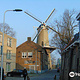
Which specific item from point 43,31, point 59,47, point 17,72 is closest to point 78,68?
point 17,72

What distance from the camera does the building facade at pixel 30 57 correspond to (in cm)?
5288

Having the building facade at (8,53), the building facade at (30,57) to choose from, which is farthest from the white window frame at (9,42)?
the building facade at (30,57)

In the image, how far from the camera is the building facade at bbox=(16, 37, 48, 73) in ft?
173

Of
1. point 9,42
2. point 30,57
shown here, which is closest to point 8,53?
point 9,42

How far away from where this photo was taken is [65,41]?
39.1 metres

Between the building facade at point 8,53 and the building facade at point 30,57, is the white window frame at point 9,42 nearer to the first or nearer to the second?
the building facade at point 8,53

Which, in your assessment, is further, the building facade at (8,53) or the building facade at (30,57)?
the building facade at (30,57)

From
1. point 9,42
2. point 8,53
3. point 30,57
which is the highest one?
point 9,42

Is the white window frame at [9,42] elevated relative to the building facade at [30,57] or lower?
elevated

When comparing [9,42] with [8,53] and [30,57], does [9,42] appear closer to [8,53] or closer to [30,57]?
[8,53]

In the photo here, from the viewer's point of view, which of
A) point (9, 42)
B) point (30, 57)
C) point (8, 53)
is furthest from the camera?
point (30, 57)

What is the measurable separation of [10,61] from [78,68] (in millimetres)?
31125

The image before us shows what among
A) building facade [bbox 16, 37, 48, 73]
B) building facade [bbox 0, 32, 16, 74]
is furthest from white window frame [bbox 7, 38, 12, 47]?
building facade [bbox 16, 37, 48, 73]

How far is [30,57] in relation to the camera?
54062 millimetres
